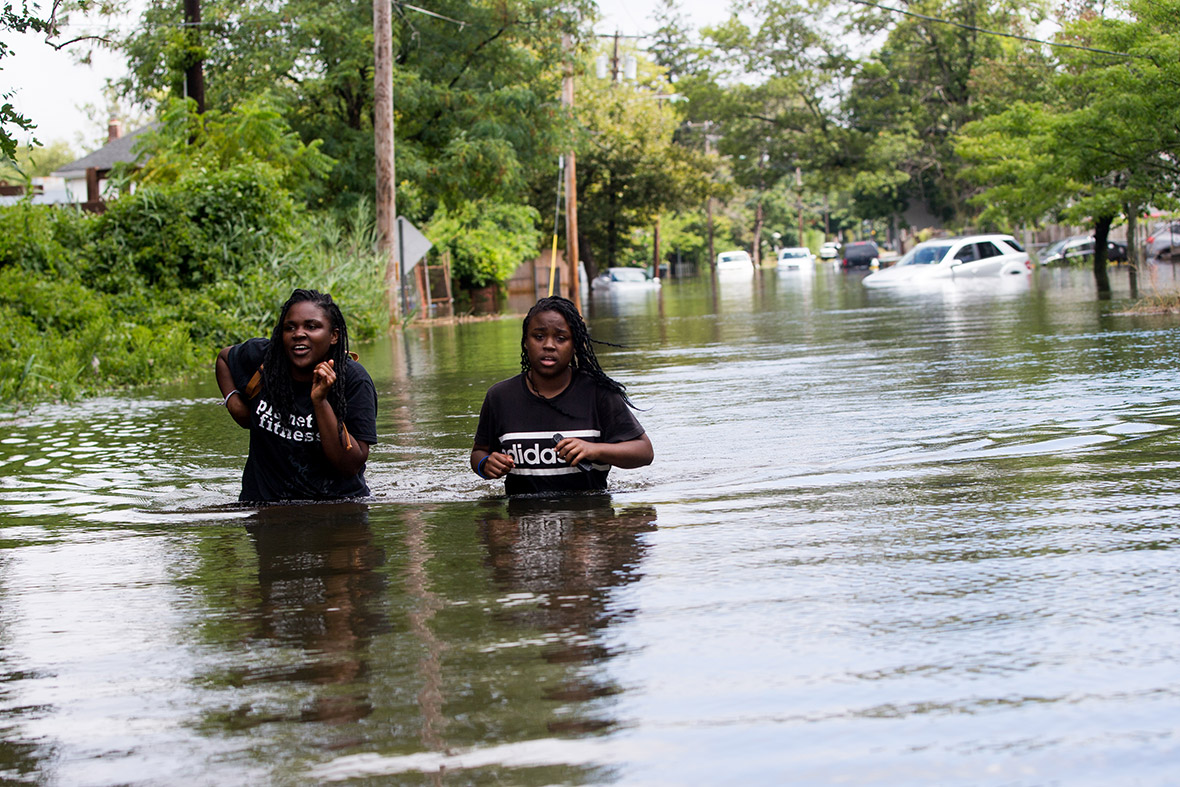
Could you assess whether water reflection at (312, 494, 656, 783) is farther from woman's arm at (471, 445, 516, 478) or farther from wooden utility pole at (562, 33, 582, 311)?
wooden utility pole at (562, 33, 582, 311)

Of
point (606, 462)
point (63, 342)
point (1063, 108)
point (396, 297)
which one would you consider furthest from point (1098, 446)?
point (1063, 108)

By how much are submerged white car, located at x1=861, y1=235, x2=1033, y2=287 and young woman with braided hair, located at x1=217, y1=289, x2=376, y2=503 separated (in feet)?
111

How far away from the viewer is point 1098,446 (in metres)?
7.71

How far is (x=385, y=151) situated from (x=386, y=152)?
50 mm

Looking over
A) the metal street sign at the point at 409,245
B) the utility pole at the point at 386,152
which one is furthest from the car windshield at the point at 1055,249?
the utility pole at the point at 386,152

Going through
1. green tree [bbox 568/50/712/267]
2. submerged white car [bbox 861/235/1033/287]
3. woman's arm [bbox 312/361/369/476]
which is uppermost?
green tree [bbox 568/50/712/267]

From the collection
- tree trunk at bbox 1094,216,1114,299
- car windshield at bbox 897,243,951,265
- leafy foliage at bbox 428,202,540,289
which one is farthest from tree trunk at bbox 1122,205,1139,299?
leafy foliage at bbox 428,202,540,289

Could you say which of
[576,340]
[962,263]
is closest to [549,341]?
[576,340]

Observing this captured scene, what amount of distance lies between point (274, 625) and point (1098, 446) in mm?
4968

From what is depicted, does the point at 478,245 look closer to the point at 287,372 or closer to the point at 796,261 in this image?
the point at 287,372

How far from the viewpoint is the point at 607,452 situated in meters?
6.15

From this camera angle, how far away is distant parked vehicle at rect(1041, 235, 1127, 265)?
50281 millimetres

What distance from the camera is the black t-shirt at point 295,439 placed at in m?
6.31

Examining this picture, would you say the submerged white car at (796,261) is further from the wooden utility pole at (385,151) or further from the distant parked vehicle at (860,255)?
the wooden utility pole at (385,151)
